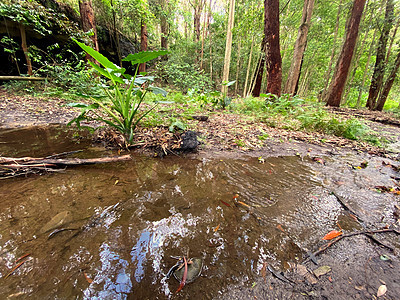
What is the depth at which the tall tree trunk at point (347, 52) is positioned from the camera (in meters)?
5.43

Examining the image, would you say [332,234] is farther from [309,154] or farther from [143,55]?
[143,55]

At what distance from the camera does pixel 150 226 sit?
105 centimetres

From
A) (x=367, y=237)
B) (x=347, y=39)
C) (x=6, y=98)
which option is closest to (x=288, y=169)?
(x=367, y=237)

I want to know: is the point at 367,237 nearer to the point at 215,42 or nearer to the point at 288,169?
the point at 288,169

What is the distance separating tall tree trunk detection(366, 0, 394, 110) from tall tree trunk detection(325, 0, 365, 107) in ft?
9.42

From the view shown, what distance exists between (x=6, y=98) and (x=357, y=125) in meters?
8.96

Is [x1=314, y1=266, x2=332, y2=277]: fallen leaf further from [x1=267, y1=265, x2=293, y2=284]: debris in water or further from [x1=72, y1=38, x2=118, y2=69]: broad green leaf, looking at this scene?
[x1=72, y1=38, x2=118, y2=69]: broad green leaf

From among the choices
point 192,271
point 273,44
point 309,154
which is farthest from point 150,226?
point 273,44

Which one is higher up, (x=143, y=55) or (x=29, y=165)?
(x=143, y=55)

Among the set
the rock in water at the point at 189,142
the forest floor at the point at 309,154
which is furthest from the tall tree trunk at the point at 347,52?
the rock in water at the point at 189,142

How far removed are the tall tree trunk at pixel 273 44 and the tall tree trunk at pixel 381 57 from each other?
5.89m

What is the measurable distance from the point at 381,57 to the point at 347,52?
409cm

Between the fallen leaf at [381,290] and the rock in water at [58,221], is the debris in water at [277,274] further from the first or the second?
the rock in water at [58,221]

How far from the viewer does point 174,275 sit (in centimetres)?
79
